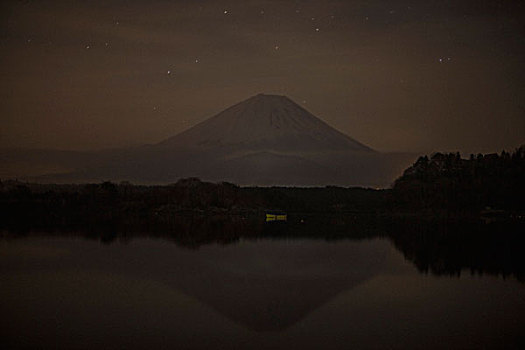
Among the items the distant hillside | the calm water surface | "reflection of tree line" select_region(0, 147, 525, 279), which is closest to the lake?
the calm water surface

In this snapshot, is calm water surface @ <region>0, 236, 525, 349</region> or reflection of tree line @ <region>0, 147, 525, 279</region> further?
reflection of tree line @ <region>0, 147, 525, 279</region>

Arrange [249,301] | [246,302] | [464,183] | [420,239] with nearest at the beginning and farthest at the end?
[246,302] < [249,301] < [420,239] < [464,183]

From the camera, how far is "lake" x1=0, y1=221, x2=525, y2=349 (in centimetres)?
868

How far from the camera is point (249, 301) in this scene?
38.1ft

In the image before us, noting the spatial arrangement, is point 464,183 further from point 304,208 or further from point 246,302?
point 246,302

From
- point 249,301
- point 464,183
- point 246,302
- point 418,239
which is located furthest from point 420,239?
point 464,183

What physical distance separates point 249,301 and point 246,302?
0.40 ft

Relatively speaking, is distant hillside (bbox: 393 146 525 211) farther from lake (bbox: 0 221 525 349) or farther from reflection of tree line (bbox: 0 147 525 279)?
lake (bbox: 0 221 525 349)

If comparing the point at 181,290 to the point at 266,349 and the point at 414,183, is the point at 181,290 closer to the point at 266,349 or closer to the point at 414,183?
the point at 266,349

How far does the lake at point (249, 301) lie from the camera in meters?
8.68

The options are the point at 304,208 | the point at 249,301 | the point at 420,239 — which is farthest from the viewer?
the point at 304,208

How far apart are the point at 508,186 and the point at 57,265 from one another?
44140 millimetres

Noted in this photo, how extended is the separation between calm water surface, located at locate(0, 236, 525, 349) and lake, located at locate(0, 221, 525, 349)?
0.02 metres

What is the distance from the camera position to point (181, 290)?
41.8 feet
